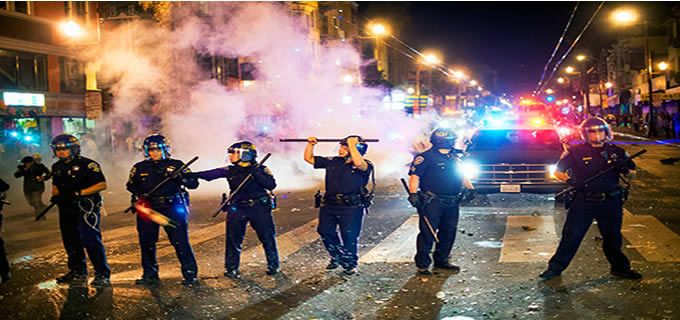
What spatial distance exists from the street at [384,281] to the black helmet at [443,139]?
141 cm

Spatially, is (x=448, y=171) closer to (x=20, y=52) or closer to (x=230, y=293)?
(x=230, y=293)

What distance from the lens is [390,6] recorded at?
275 ft

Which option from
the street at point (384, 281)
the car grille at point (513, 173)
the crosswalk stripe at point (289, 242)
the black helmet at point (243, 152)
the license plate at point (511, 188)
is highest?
the black helmet at point (243, 152)

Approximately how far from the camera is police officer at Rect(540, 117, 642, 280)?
632 cm

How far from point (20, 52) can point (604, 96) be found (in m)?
64.8

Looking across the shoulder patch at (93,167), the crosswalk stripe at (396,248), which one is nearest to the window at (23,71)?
the shoulder patch at (93,167)

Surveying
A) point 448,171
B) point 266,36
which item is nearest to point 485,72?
point 266,36

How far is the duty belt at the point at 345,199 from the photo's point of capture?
712 cm

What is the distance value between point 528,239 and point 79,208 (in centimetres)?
577

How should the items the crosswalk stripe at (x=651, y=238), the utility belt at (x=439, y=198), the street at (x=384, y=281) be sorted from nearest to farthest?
1. the street at (x=384, y=281)
2. the utility belt at (x=439, y=198)
3. the crosswalk stripe at (x=651, y=238)

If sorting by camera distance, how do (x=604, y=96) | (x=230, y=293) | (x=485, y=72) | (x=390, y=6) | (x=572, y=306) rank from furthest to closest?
(x=485, y=72) → (x=390, y=6) → (x=604, y=96) → (x=230, y=293) → (x=572, y=306)

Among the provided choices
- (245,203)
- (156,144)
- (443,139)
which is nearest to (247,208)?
(245,203)

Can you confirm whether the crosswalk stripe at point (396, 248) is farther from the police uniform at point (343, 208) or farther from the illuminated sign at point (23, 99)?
the illuminated sign at point (23, 99)

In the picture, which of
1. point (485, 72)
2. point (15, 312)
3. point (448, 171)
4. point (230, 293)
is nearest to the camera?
point (15, 312)
